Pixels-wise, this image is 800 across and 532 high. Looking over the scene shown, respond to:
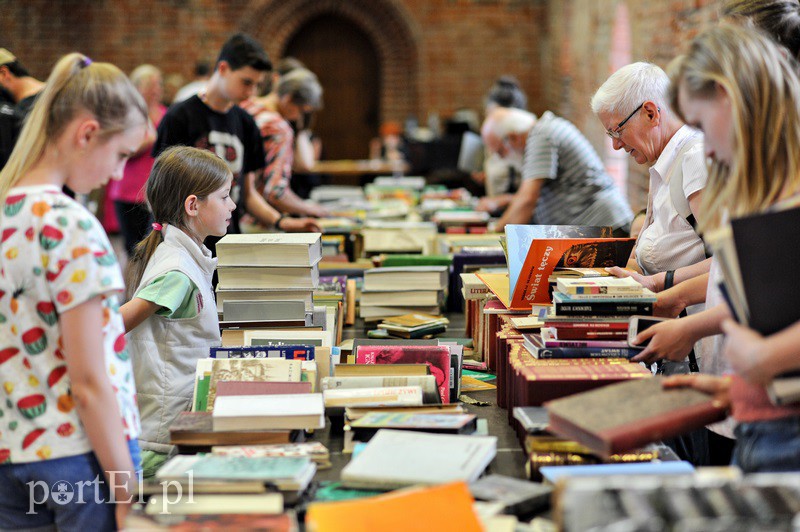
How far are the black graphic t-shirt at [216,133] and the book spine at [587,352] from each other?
6.82ft

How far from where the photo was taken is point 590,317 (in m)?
2.29

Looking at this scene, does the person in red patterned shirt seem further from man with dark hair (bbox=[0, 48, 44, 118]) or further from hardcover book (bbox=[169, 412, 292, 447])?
hardcover book (bbox=[169, 412, 292, 447])

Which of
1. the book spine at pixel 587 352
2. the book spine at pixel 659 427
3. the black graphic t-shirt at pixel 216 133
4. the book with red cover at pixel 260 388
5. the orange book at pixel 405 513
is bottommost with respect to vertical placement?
the orange book at pixel 405 513

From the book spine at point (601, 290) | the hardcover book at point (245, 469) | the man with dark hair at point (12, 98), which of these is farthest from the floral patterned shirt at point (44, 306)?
the man with dark hair at point (12, 98)

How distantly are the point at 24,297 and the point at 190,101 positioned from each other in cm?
240

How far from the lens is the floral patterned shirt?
1658 millimetres

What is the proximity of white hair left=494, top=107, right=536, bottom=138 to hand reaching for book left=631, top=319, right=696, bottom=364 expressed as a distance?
316 centimetres

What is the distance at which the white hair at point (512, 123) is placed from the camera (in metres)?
5.18

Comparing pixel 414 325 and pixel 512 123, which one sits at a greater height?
pixel 512 123

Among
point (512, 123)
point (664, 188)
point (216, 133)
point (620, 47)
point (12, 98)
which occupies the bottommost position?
point (664, 188)

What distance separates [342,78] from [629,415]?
11609 mm

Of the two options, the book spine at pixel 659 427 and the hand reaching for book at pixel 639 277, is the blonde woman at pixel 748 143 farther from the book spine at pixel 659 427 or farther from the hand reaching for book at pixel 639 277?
the hand reaching for book at pixel 639 277

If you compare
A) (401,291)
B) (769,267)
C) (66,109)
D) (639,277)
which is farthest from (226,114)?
(769,267)

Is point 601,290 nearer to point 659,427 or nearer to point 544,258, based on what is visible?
point 544,258
